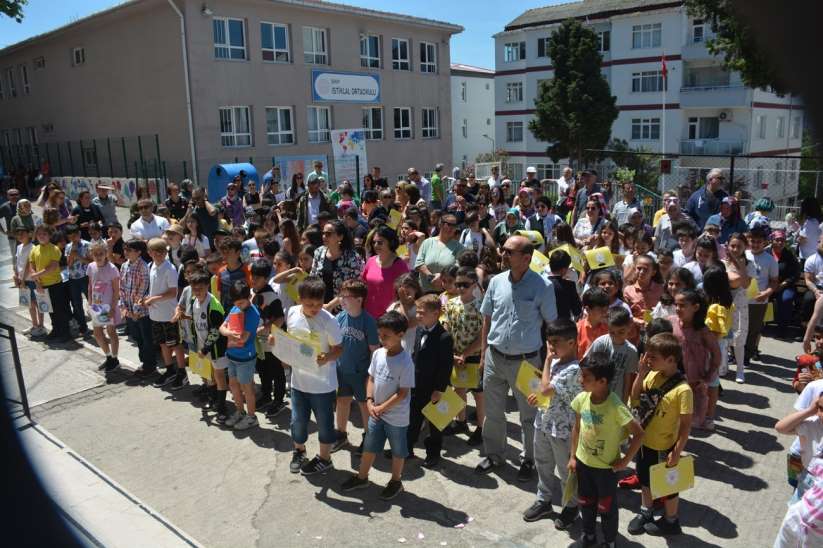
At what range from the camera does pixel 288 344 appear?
556cm

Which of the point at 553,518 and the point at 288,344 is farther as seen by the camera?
the point at 288,344

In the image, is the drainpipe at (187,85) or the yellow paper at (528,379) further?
the drainpipe at (187,85)

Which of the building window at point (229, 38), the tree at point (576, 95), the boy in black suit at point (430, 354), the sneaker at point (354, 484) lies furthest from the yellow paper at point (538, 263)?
the tree at point (576, 95)

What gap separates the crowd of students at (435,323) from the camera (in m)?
4.62

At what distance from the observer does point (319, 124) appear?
29.2 metres

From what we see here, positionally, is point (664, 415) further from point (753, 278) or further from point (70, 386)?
point (70, 386)

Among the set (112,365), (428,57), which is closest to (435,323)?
(112,365)

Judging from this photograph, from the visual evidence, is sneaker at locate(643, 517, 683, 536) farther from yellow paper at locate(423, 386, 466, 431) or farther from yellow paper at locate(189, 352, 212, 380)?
yellow paper at locate(189, 352, 212, 380)

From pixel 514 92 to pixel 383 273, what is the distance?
2022 inches

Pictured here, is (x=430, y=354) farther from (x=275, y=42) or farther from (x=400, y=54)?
(x=400, y=54)

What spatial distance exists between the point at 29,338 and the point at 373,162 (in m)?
22.5

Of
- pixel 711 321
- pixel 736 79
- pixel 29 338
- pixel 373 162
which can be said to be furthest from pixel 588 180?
pixel 736 79

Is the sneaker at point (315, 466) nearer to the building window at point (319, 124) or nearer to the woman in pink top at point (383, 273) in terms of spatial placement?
the woman in pink top at point (383, 273)

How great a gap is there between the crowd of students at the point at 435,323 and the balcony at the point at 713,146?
3893 centimetres
